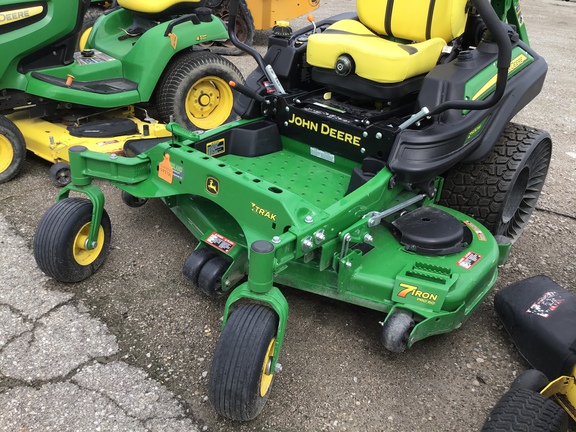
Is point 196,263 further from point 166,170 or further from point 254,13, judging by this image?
point 254,13

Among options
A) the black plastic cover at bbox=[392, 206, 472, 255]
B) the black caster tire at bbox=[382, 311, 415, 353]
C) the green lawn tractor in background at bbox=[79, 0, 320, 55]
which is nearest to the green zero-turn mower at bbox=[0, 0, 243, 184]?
the black plastic cover at bbox=[392, 206, 472, 255]

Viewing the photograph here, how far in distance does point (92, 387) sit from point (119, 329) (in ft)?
1.12

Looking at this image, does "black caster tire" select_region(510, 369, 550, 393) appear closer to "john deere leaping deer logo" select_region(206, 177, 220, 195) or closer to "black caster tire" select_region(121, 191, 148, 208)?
"john deere leaping deer logo" select_region(206, 177, 220, 195)

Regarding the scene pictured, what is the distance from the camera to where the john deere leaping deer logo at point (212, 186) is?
2.46m

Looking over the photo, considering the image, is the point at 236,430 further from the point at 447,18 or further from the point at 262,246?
the point at 447,18

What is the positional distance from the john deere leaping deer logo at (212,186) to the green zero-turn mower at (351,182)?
0.01 meters

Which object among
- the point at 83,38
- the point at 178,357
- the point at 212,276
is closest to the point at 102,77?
the point at 83,38

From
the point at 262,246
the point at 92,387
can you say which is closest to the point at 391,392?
the point at 262,246

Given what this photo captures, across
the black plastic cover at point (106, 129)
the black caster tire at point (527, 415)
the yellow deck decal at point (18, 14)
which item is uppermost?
the yellow deck decal at point (18, 14)

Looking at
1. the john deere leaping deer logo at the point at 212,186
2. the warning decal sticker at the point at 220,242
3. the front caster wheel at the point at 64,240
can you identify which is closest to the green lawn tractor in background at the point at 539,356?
the warning decal sticker at the point at 220,242

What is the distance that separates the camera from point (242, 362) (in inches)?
73.7

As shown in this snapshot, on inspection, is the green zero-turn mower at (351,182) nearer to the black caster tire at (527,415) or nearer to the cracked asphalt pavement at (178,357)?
the cracked asphalt pavement at (178,357)

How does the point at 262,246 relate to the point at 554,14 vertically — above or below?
above

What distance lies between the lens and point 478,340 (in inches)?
101
